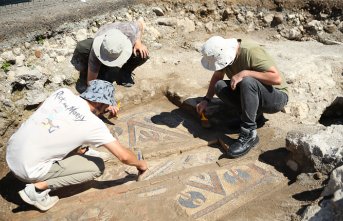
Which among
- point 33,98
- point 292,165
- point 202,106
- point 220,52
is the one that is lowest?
point 292,165

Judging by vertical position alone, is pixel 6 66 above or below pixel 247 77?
below

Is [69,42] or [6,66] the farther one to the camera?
[69,42]

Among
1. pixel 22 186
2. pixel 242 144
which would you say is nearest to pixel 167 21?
pixel 242 144

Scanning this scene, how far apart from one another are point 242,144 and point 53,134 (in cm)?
186

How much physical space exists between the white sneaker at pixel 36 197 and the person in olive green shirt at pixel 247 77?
1.78m

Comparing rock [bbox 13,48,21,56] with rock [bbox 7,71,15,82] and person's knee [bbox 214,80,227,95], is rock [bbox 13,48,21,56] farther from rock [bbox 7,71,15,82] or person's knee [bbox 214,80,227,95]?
person's knee [bbox 214,80,227,95]

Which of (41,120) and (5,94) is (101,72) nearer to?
(5,94)

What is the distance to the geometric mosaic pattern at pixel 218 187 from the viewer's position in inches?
131

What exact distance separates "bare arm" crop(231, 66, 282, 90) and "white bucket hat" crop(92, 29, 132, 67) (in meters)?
1.38

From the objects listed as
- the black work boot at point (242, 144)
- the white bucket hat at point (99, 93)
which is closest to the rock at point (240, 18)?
the black work boot at point (242, 144)

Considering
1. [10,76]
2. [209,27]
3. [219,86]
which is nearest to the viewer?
[219,86]

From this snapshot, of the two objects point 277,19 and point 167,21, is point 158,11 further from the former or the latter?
point 277,19

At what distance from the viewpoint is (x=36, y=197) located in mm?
3236

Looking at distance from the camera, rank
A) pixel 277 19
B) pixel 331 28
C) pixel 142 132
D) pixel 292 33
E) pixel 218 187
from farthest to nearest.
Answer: pixel 277 19 → pixel 292 33 → pixel 331 28 → pixel 142 132 → pixel 218 187
